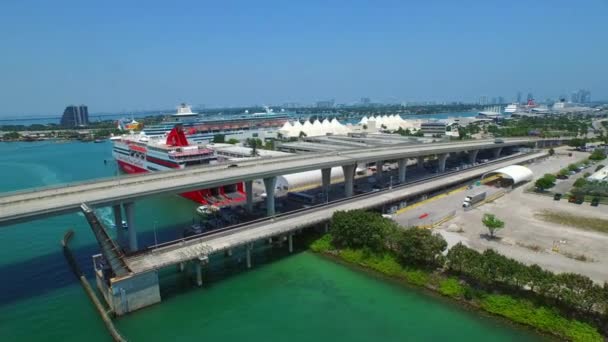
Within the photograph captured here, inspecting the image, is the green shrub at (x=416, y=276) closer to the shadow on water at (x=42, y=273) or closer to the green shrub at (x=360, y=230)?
the green shrub at (x=360, y=230)

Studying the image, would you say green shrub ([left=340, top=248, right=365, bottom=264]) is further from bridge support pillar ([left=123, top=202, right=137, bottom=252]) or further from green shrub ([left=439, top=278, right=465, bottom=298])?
bridge support pillar ([left=123, top=202, right=137, bottom=252])

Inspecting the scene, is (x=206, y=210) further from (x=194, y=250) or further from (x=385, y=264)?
(x=385, y=264)

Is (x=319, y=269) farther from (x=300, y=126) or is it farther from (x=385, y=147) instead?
(x=300, y=126)

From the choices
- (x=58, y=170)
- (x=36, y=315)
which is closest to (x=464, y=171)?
(x=36, y=315)

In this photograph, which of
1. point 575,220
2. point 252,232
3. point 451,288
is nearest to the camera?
point 451,288

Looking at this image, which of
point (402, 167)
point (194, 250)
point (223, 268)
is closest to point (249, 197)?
point (223, 268)

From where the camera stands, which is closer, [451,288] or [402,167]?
[451,288]

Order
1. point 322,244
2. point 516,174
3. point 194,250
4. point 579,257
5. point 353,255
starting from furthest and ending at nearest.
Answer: point 516,174 → point 322,244 → point 353,255 → point 579,257 → point 194,250
